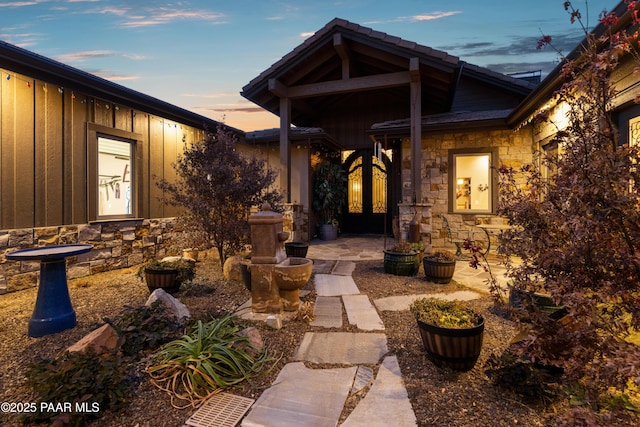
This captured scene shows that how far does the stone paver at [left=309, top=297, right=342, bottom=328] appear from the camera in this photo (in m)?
3.35

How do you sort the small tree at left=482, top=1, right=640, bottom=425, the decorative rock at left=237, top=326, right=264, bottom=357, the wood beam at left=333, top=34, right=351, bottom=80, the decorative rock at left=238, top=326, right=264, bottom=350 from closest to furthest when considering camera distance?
the small tree at left=482, top=1, right=640, bottom=425
the decorative rock at left=237, top=326, right=264, bottom=357
the decorative rock at left=238, top=326, right=264, bottom=350
the wood beam at left=333, top=34, right=351, bottom=80

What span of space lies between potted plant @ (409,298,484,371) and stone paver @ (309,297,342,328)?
1.17 meters

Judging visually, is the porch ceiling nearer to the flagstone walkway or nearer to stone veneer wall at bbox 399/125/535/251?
stone veneer wall at bbox 399/125/535/251

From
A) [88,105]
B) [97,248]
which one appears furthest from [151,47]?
[97,248]

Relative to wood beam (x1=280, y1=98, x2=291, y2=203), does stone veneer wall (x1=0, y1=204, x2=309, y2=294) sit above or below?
below

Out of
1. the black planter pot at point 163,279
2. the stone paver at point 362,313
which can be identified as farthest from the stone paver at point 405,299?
the black planter pot at point 163,279

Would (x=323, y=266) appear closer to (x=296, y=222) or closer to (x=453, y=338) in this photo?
(x=296, y=222)

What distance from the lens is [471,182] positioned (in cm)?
770

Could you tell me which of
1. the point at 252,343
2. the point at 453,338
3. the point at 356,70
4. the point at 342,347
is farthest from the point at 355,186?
the point at 453,338

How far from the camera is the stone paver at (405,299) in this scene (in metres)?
3.81

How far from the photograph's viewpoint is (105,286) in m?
4.80

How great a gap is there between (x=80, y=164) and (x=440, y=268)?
20.2 ft

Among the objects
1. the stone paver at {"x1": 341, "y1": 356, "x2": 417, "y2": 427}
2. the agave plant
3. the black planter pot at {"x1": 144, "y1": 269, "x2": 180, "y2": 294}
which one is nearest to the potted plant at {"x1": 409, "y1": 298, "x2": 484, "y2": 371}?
the stone paver at {"x1": 341, "y1": 356, "x2": 417, "y2": 427}

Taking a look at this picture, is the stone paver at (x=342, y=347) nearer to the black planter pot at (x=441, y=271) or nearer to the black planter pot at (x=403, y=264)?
the black planter pot at (x=441, y=271)
